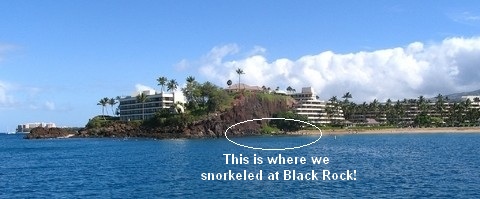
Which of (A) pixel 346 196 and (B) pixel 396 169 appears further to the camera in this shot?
(B) pixel 396 169

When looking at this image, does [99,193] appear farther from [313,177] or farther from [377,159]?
[377,159]

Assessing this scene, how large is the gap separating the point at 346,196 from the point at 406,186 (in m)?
9.16

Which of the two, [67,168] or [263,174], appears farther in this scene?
[67,168]

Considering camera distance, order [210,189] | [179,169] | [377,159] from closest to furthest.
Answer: [210,189]
[179,169]
[377,159]

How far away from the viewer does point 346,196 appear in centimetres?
4706

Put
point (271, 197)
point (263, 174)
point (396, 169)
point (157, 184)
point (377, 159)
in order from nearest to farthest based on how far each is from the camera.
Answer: point (271, 197) < point (157, 184) < point (263, 174) < point (396, 169) < point (377, 159)

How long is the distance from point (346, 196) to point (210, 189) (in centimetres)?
1322

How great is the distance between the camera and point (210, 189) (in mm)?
52219

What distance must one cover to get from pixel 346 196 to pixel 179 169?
31990 mm

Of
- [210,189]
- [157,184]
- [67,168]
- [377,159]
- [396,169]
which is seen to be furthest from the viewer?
[377,159]

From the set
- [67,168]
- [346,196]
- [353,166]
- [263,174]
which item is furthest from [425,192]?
[67,168]

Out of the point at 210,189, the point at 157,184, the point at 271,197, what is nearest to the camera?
the point at 271,197

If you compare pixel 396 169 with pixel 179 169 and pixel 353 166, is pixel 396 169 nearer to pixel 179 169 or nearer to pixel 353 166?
pixel 353 166

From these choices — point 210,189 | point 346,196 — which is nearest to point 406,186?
point 346,196
